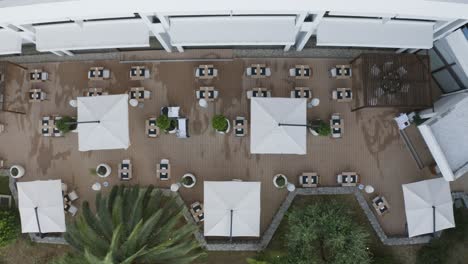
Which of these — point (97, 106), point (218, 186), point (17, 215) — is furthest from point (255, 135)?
point (17, 215)

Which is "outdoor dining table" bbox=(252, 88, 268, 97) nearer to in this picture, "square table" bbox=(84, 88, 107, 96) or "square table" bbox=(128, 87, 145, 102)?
"square table" bbox=(128, 87, 145, 102)

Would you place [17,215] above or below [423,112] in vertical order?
below

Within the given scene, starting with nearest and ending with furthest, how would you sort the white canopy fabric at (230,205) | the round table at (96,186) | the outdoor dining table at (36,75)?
the white canopy fabric at (230,205) → the round table at (96,186) → the outdoor dining table at (36,75)

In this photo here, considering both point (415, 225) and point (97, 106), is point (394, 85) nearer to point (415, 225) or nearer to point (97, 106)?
point (415, 225)

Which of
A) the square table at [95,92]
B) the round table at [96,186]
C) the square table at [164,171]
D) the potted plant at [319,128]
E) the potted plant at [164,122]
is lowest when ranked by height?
the round table at [96,186]

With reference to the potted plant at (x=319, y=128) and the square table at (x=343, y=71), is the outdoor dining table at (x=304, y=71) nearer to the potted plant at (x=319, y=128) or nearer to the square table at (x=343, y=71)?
the square table at (x=343, y=71)

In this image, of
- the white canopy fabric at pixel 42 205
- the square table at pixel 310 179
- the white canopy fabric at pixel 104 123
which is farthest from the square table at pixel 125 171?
the square table at pixel 310 179
